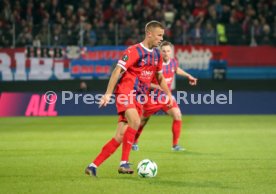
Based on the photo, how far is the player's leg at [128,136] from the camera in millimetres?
9211

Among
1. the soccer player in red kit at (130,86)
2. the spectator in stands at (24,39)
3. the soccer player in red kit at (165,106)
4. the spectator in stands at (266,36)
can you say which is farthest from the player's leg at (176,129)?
the spectator in stands at (266,36)

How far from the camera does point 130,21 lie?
87.8 ft

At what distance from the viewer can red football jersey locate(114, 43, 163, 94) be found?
30.4ft

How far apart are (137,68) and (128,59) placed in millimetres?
304

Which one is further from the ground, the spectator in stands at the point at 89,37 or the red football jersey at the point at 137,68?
the spectator in stands at the point at 89,37

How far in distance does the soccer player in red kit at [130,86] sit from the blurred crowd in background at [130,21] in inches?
654

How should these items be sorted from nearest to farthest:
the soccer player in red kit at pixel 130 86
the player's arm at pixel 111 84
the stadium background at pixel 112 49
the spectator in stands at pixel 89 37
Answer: the player's arm at pixel 111 84 → the soccer player in red kit at pixel 130 86 → the stadium background at pixel 112 49 → the spectator in stands at pixel 89 37

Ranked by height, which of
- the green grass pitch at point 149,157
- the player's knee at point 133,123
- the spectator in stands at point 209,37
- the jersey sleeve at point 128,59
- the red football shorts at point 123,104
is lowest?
the green grass pitch at point 149,157

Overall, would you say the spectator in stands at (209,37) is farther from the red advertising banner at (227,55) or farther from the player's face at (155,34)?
the player's face at (155,34)

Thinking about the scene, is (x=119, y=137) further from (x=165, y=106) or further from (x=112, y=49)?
(x=112, y=49)

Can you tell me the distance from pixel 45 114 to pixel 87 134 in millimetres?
7708

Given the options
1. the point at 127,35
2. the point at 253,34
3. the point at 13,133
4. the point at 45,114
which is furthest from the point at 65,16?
the point at 13,133

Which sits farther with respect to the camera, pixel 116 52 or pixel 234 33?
pixel 234 33

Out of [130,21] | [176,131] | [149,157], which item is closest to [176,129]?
[176,131]
